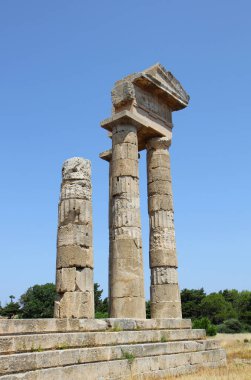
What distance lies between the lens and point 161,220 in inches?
707

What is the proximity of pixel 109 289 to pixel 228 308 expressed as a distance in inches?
2521

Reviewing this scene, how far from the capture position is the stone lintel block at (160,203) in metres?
18.1

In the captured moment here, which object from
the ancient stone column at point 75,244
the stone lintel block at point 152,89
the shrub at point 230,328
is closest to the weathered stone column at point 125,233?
the stone lintel block at point 152,89

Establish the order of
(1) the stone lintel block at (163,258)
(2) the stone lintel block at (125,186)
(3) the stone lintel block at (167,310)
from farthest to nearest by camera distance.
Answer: (1) the stone lintel block at (163,258)
(3) the stone lintel block at (167,310)
(2) the stone lintel block at (125,186)

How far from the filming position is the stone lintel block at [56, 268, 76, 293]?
12523 millimetres

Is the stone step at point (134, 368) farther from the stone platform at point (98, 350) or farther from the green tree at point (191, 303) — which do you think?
the green tree at point (191, 303)

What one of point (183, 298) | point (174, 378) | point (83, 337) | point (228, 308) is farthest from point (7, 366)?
point (228, 308)

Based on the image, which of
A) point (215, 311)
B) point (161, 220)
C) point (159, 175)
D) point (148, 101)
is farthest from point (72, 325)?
point (215, 311)

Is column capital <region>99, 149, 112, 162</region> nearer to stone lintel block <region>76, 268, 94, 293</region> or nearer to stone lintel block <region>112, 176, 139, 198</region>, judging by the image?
stone lintel block <region>112, 176, 139, 198</region>

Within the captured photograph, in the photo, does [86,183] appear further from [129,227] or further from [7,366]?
[7,366]

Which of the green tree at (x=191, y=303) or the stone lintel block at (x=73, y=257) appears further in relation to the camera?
the green tree at (x=191, y=303)

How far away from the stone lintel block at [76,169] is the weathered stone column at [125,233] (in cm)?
302

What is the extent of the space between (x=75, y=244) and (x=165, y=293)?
5.68m

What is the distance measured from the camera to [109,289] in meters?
16.3
